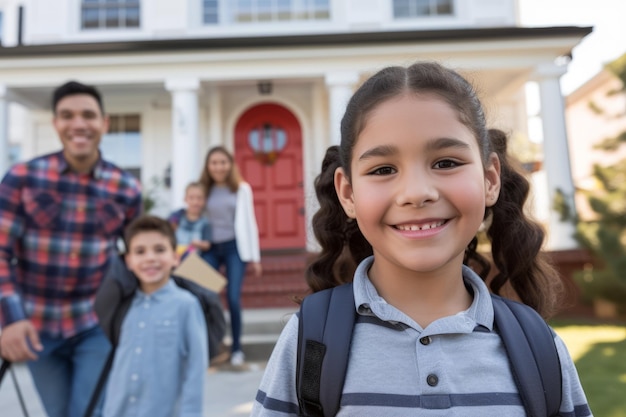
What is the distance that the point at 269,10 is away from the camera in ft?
33.1

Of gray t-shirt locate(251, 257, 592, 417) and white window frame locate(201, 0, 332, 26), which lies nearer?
gray t-shirt locate(251, 257, 592, 417)

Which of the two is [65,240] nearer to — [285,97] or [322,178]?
[322,178]

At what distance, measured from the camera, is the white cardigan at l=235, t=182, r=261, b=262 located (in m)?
4.86

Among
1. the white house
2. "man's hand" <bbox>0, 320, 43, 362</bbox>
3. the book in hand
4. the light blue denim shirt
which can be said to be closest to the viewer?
"man's hand" <bbox>0, 320, 43, 362</bbox>

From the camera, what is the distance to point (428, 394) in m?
1.05

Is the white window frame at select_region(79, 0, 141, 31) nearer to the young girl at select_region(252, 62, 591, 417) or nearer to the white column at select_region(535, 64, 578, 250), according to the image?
the white column at select_region(535, 64, 578, 250)

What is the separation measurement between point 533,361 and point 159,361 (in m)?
1.89

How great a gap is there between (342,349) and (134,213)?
2.07 meters

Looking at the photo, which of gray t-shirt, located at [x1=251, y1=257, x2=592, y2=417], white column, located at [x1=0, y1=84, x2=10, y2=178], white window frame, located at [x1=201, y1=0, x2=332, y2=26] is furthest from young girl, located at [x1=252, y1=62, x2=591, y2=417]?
white window frame, located at [x1=201, y1=0, x2=332, y2=26]

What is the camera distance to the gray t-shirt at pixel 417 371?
1056 mm

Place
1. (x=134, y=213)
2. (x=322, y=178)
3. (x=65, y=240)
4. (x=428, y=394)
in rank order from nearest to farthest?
(x=428, y=394) → (x=322, y=178) → (x=65, y=240) → (x=134, y=213)

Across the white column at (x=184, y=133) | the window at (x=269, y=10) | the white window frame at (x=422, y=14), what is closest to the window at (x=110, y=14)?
the window at (x=269, y=10)

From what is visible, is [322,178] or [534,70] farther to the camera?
[534,70]

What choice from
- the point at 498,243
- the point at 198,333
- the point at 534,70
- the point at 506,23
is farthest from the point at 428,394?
the point at 506,23
